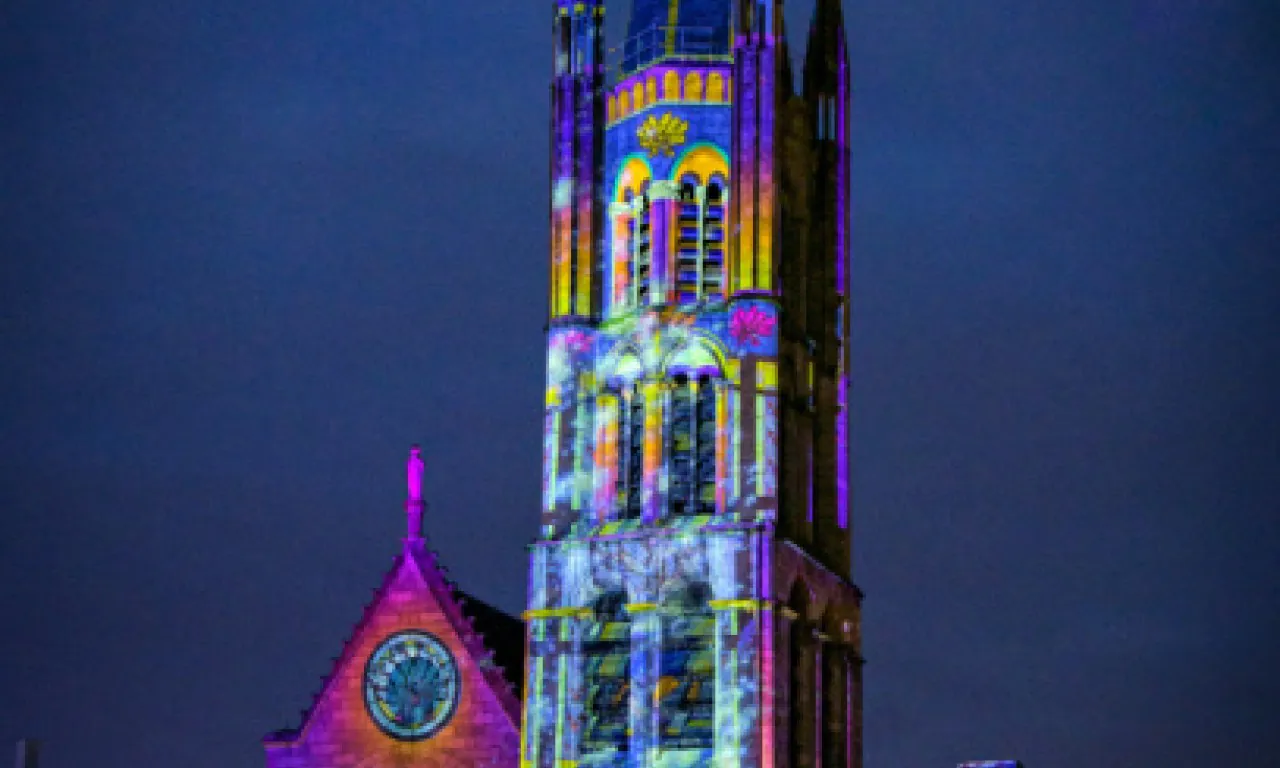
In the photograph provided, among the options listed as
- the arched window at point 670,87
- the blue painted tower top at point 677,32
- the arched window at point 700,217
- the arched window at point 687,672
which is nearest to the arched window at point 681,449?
the arched window at point 687,672

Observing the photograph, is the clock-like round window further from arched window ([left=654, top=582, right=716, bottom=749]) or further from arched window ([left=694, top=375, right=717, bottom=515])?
arched window ([left=694, top=375, right=717, bottom=515])

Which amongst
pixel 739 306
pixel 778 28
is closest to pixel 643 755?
pixel 739 306

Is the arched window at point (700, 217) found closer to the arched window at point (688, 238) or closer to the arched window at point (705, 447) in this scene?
the arched window at point (688, 238)

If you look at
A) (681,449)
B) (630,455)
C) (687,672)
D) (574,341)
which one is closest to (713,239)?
(574,341)

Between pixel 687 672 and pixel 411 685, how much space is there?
8.22 meters

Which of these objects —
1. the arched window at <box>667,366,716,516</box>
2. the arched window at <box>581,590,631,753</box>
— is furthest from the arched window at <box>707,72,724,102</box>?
the arched window at <box>581,590,631,753</box>

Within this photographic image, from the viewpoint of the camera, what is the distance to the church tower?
67.4 m

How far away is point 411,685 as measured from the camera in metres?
72.3

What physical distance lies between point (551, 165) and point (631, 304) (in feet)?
14.0

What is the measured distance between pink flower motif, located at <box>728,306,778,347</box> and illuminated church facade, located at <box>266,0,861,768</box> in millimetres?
52

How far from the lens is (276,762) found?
240 ft

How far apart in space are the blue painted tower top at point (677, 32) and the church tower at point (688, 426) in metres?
0.07

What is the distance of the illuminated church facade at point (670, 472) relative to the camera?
221ft

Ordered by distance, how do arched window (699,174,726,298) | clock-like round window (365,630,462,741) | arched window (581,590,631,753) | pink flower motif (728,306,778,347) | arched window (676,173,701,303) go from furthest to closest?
clock-like round window (365,630,462,741), arched window (676,173,701,303), arched window (699,174,726,298), pink flower motif (728,306,778,347), arched window (581,590,631,753)
